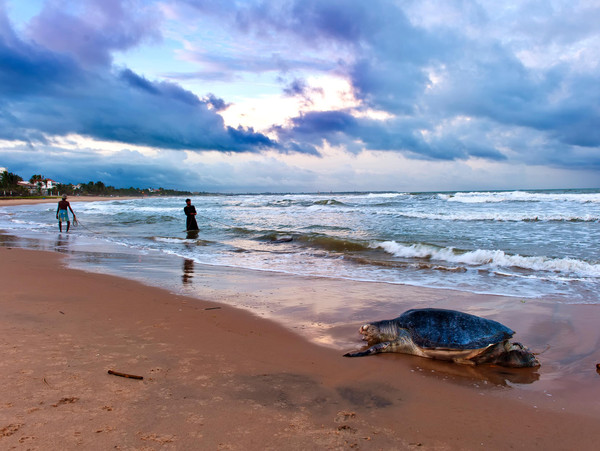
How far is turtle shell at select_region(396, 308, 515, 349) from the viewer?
145 inches

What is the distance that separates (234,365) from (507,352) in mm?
2635

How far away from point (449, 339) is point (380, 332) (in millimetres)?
743

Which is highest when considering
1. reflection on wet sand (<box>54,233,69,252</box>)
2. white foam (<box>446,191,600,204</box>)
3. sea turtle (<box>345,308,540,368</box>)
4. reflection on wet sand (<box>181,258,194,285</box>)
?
white foam (<box>446,191,600,204</box>)

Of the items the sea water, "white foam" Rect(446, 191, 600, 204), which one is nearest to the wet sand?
the sea water

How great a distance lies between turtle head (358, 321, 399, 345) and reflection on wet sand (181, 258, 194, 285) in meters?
4.01

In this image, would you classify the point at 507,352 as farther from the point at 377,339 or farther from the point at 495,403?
the point at 377,339

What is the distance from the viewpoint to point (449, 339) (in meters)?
3.76

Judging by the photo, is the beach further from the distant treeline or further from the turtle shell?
the distant treeline

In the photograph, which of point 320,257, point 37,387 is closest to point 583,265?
point 320,257

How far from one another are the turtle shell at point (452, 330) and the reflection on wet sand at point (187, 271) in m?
4.57

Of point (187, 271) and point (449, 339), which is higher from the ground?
point (449, 339)

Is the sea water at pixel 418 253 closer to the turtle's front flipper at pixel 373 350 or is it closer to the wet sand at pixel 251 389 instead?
the wet sand at pixel 251 389

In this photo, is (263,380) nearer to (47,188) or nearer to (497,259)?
(497,259)

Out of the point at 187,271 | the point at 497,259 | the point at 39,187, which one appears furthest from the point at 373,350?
the point at 39,187
